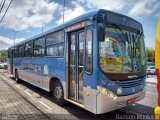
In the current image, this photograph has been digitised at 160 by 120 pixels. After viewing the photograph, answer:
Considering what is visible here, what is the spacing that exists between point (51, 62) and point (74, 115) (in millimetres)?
2820

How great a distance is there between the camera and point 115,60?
6.03 m

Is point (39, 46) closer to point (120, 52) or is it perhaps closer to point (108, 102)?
point (120, 52)

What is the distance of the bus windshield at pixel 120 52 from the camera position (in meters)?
5.90

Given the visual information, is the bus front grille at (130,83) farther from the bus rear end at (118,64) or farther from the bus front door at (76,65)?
the bus front door at (76,65)

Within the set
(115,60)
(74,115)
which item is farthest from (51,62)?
(115,60)

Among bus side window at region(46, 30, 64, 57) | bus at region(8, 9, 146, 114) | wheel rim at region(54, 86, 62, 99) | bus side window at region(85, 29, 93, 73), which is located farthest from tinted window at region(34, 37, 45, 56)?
bus side window at region(85, 29, 93, 73)

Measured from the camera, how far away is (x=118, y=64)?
20.0 ft

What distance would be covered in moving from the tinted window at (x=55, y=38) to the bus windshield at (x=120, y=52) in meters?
2.57

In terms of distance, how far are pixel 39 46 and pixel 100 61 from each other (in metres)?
5.73

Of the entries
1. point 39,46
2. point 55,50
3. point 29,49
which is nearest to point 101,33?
point 55,50

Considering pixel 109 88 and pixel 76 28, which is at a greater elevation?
pixel 76 28

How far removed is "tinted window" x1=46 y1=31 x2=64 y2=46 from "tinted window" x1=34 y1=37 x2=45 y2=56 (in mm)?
736

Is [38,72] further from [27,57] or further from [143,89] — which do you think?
[143,89]

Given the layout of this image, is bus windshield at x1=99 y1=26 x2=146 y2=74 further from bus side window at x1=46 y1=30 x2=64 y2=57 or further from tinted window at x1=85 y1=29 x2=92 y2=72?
bus side window at x1=46 y1=30 x2=64 y2=57
